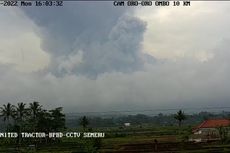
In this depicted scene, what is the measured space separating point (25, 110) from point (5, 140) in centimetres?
834

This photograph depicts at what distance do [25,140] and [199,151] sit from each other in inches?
1534

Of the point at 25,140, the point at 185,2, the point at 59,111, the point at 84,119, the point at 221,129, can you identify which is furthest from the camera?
the point at 84,119

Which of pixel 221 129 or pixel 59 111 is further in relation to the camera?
pixel 59 111

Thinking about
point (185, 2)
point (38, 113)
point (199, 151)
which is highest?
point (185, 2)

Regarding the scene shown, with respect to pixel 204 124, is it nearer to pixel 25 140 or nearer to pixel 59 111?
pixel 59 111

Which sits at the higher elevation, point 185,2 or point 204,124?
point 185,2

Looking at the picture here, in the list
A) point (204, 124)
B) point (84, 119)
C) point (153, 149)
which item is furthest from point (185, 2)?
point (84, 119)

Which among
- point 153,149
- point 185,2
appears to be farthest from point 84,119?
point 185,2

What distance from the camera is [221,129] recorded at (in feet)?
220

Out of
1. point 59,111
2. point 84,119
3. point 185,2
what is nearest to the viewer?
point 185,2

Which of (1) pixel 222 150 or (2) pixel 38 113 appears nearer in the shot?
(1) pixel 222 150

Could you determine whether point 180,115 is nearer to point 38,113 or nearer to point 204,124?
point 204,124

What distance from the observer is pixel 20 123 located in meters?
82.9

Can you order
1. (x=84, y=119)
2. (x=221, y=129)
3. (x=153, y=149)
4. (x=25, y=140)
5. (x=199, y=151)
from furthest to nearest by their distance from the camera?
(x=84, y=119), (x=25, y=140), (x=221, y=129), (x=153, y=149), (x=199, y=151)
